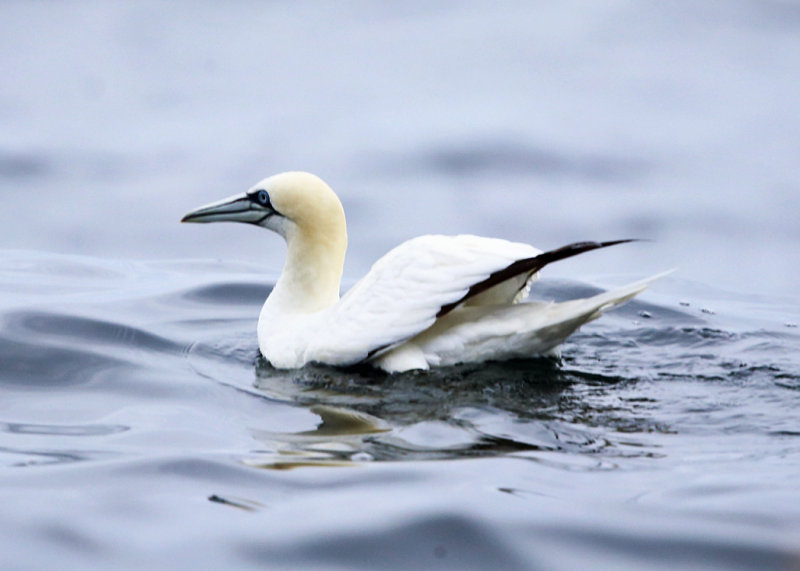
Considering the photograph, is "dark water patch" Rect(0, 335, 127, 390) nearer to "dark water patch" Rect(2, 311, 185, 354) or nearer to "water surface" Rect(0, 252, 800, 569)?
"water surface" Rect(0, 252, 800, 569)

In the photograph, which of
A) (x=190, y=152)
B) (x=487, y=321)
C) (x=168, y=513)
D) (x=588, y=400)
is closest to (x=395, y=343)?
(x=487, y=321)

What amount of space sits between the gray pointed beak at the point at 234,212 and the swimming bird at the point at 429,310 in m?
0.22

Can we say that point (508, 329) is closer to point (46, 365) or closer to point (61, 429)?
point (61, 429)

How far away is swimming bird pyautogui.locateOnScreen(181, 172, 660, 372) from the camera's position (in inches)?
278

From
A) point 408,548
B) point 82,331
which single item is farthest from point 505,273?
point 82,331

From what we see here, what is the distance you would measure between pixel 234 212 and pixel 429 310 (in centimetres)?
179

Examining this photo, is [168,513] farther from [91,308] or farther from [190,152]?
[190,152]

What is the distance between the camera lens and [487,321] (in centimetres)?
734

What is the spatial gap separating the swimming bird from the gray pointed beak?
0.72ft

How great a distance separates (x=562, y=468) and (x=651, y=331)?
339 centimetres

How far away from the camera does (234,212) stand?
8.35 meters

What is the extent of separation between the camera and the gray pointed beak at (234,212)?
831 centimetres

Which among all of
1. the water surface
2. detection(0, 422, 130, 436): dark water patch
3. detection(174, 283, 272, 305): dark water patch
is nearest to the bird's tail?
the water surface

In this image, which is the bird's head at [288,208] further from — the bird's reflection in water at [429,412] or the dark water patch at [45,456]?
the dark water patch at [45,456]
